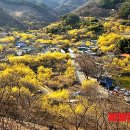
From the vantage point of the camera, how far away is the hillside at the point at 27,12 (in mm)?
118562

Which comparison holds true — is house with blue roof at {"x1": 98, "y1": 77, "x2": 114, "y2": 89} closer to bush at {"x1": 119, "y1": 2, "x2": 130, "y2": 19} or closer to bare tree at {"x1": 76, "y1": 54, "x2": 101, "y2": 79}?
bare tree at {"x1": 76, "y1": 54, "x2": 101, "y2": 79}

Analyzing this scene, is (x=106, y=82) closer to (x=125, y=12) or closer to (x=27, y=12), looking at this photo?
(x=125, y=12)

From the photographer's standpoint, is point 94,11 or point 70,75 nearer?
point 70,75

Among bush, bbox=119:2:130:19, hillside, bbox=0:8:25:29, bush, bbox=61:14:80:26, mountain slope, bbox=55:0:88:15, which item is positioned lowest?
mountain slope, bbox=55:0:88:15

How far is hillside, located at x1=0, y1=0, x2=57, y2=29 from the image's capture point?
4668 inches

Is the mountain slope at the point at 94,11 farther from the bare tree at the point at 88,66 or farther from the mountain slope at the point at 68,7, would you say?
the mountain slope at the point at 68,7

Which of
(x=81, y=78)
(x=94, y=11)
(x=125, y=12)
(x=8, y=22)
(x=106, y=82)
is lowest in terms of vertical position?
(x=8, y=22)

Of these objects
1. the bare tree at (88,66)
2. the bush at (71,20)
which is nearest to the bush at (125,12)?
the bush at (71,20)

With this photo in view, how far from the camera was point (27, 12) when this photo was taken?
4990 inches

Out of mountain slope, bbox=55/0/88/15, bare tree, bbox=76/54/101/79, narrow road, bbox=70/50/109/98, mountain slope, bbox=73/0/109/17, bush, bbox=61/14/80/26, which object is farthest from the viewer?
mountain slope, bbox=55/0/88/15

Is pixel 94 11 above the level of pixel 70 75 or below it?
above

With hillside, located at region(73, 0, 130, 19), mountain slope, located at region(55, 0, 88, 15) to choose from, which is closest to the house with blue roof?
hillside, located at region(73, 0, 130, 19)

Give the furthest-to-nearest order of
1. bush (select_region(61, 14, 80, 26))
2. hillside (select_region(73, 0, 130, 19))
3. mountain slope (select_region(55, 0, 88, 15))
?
mountain slope (select_region(55, 0, 88, 15)) < hillside (select_region(73, 0, 130, 19)) < bush (select_region(61, 14, 80, 26))

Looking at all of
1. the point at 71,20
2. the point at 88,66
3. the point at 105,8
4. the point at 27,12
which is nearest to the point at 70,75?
the point at 88,66
